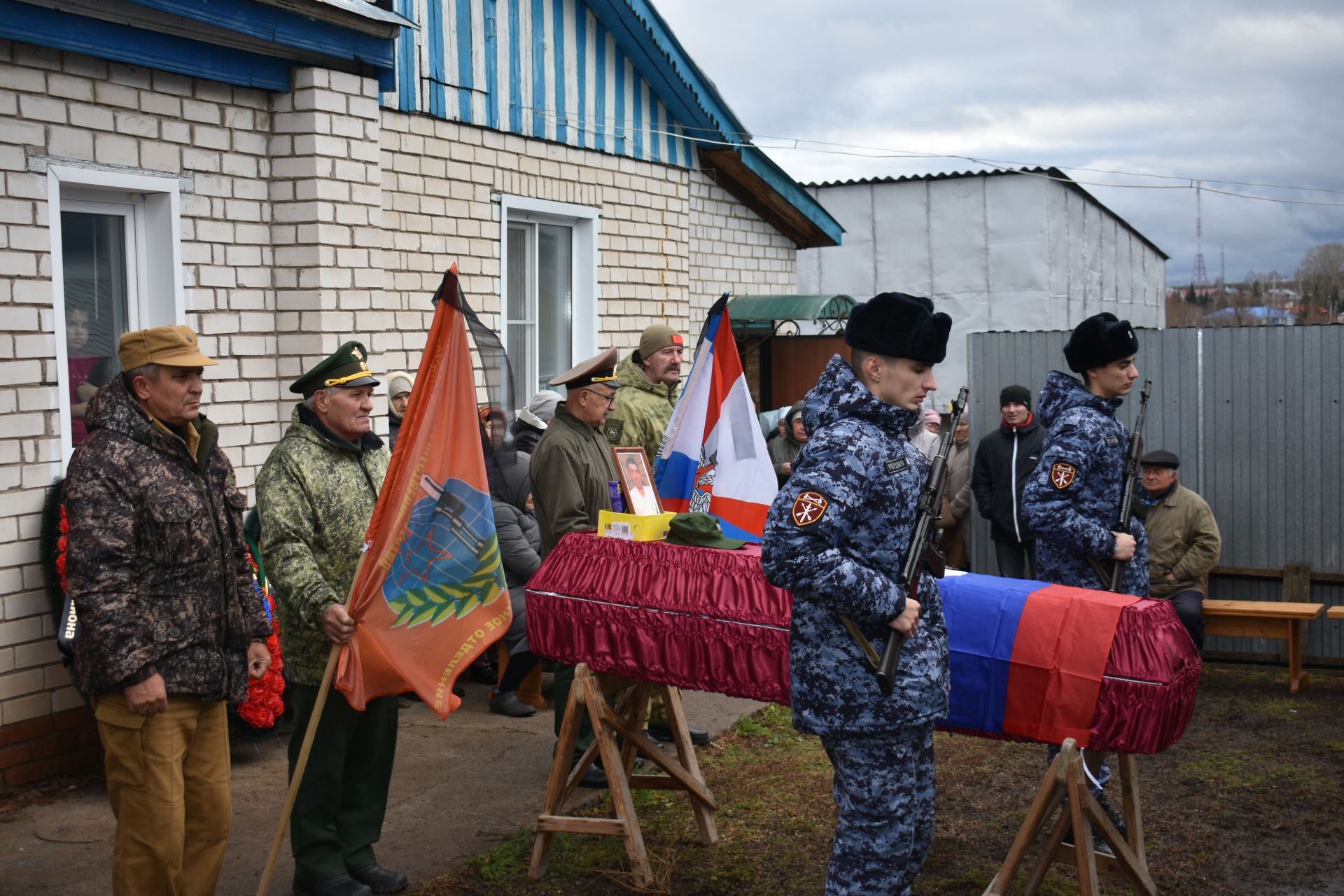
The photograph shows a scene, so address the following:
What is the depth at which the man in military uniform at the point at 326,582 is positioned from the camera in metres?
4.33

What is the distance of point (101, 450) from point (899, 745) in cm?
257

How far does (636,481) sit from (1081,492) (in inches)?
80.7

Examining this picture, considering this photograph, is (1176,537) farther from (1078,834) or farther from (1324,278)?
(1324,278)

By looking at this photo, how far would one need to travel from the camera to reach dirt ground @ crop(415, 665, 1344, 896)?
4.76m

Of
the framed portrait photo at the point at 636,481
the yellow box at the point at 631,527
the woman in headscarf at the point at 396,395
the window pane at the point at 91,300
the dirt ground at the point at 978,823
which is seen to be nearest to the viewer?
the dirt ground at the point at 978,823

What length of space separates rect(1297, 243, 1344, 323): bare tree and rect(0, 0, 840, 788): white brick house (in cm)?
2852

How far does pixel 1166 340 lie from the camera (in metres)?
9.09

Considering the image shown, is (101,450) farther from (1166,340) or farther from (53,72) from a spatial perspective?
(1166,340)

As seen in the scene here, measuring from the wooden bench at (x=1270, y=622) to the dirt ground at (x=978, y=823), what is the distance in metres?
0.86

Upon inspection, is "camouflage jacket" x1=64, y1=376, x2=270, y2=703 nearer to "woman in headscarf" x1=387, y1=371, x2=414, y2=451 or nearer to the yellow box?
the yellow box

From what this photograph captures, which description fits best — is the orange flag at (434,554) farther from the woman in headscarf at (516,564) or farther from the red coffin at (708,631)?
the woman in headscarf at (516,564)

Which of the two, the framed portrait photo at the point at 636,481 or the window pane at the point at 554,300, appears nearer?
Answer: the framed portrait photo at the point at 636,481

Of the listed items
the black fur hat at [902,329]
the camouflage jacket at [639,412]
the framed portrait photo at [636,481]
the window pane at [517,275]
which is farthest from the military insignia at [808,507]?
the window pane at [517,275]

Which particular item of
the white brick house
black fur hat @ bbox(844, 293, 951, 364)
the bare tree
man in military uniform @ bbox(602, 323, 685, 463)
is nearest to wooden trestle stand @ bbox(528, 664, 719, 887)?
man in military uniform @ bbox(602, 323, 685, 463)
